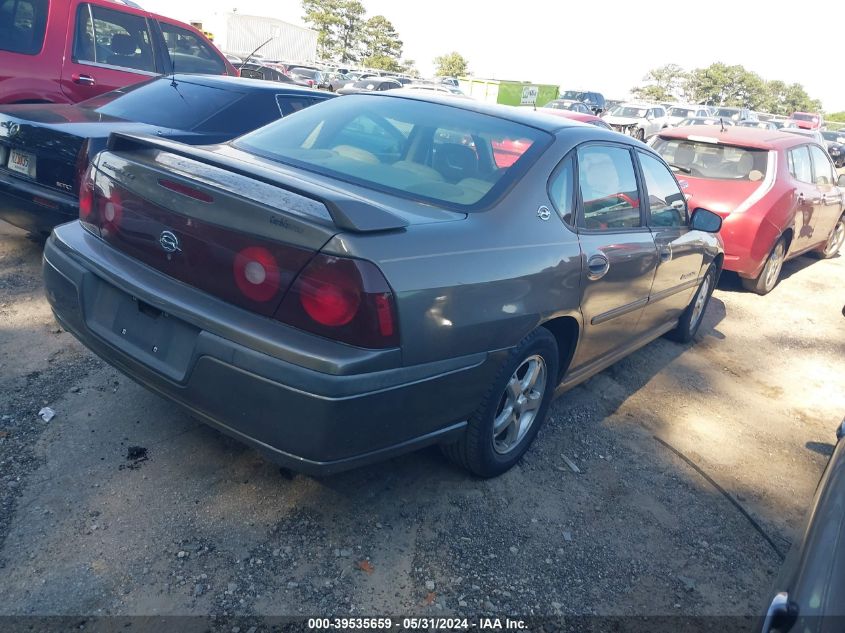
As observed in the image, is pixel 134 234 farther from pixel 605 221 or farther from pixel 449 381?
pixel 605 221

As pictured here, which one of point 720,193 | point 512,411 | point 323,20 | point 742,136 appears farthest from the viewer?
point 323,20

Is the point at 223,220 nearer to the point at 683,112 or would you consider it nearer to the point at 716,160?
the point at 716,160

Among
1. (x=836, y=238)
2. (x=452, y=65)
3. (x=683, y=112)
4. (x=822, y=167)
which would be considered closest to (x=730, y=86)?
(x=452, y=65)

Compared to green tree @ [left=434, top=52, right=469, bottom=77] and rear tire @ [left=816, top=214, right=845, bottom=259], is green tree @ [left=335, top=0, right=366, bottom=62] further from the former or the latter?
rear tire @ [left=816, top=214, right=845, bottom=259]

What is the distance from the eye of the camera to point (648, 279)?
398cm

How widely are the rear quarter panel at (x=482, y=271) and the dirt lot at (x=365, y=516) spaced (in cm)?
79

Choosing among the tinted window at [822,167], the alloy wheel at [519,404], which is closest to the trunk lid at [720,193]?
the tinted window at [822,167]

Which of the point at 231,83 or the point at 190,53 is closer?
the point at 231,83

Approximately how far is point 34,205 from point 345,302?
11.0ft

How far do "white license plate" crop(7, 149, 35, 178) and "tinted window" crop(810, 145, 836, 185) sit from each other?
312 inches

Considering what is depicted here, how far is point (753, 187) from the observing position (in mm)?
6828

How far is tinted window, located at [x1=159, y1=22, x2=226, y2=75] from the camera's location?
7.27 m

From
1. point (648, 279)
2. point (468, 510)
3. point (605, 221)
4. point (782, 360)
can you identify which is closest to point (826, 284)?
point (782, 360)

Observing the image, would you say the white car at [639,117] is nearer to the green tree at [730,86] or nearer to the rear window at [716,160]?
the rear window at [716,160]
